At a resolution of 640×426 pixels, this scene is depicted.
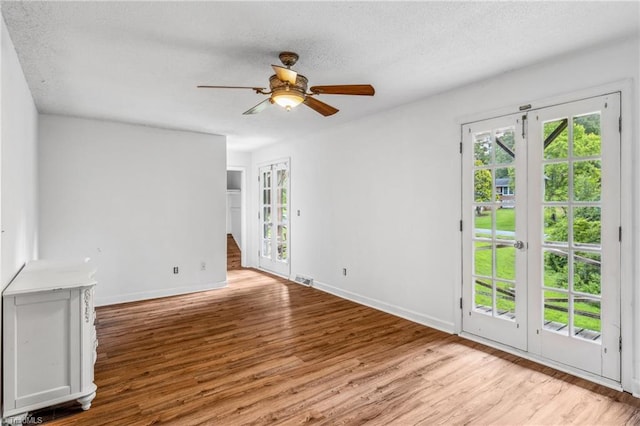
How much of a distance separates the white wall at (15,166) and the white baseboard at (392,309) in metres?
3.57

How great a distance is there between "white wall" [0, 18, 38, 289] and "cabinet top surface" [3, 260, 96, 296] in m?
0.07

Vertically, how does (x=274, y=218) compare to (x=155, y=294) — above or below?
above

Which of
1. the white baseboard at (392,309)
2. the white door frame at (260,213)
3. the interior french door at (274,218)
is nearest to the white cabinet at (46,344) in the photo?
the white baseboard at (392,309)

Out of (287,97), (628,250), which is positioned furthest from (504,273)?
(287,97)

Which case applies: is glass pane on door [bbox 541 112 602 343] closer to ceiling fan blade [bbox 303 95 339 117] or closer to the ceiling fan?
the ceiling fan

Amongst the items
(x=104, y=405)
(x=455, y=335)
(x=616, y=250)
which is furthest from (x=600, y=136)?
(x=104, y=405)

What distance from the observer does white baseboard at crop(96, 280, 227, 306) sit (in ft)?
15.2

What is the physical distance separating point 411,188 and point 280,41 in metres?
2.23

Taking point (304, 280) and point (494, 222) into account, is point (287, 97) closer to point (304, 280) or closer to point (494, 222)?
point (494, 222)

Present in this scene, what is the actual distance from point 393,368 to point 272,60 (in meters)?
2.65

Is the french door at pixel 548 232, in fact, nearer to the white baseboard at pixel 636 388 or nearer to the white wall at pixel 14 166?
the white baseboard at pixel 636 388

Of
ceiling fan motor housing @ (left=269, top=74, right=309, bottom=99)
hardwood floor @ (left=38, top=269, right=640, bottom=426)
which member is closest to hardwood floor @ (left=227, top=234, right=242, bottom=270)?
hardwood floor @ (left=38, top=269, right=640, bottom=426)

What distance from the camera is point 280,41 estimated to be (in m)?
2.43

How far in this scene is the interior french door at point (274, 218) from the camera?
6.34 meters
